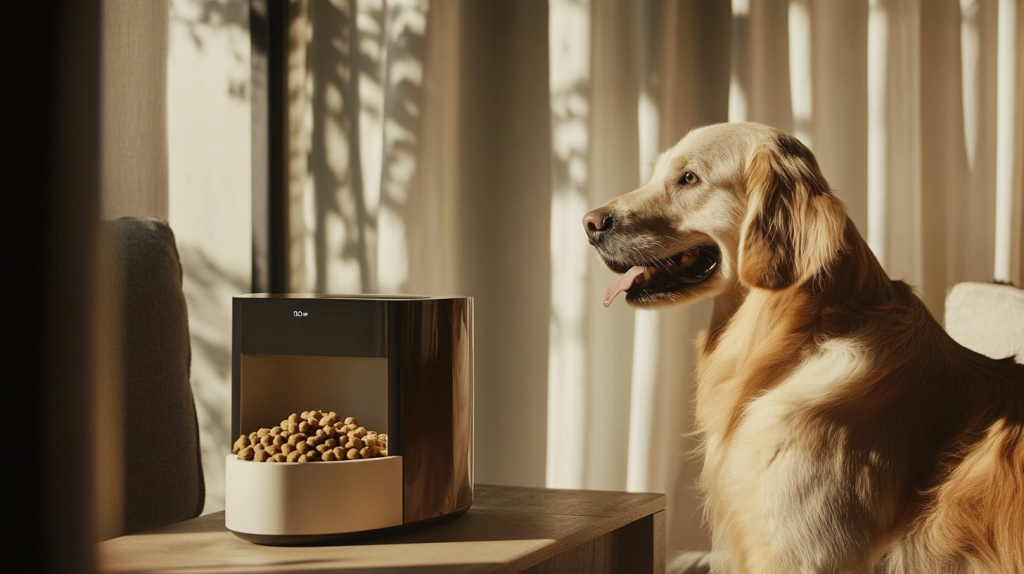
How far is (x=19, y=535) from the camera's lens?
540 mm

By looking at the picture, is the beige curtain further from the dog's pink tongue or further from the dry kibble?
the dry kibble

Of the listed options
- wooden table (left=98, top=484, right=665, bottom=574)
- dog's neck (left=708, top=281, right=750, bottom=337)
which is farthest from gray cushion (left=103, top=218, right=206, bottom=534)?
dog's neck (left=708, top=281, right=750, bottom=337)

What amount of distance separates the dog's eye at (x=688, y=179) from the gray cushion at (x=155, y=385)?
0.97 m

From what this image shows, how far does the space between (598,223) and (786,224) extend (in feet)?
1.03

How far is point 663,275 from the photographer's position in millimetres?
1409

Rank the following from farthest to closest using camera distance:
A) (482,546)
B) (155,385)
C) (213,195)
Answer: (213,195), (155,385), (482,546)

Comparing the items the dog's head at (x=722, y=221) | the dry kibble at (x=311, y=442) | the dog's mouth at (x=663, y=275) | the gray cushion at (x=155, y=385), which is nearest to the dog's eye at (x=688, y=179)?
the dog's head at (x=722, y=221)

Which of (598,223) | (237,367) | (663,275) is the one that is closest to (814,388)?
(663,275)

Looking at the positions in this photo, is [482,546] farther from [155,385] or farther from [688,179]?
[155,385]

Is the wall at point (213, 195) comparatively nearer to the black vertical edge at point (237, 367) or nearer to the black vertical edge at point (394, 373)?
the black vertical edge at point (237, 367)

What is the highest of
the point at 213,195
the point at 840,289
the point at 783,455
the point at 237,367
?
the point at 213,195

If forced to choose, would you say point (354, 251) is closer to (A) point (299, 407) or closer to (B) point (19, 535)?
(A) point (299, 407)

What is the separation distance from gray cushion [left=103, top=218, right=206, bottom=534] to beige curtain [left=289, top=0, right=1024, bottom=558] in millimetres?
760

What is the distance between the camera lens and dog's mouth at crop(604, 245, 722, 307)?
1387 mm
